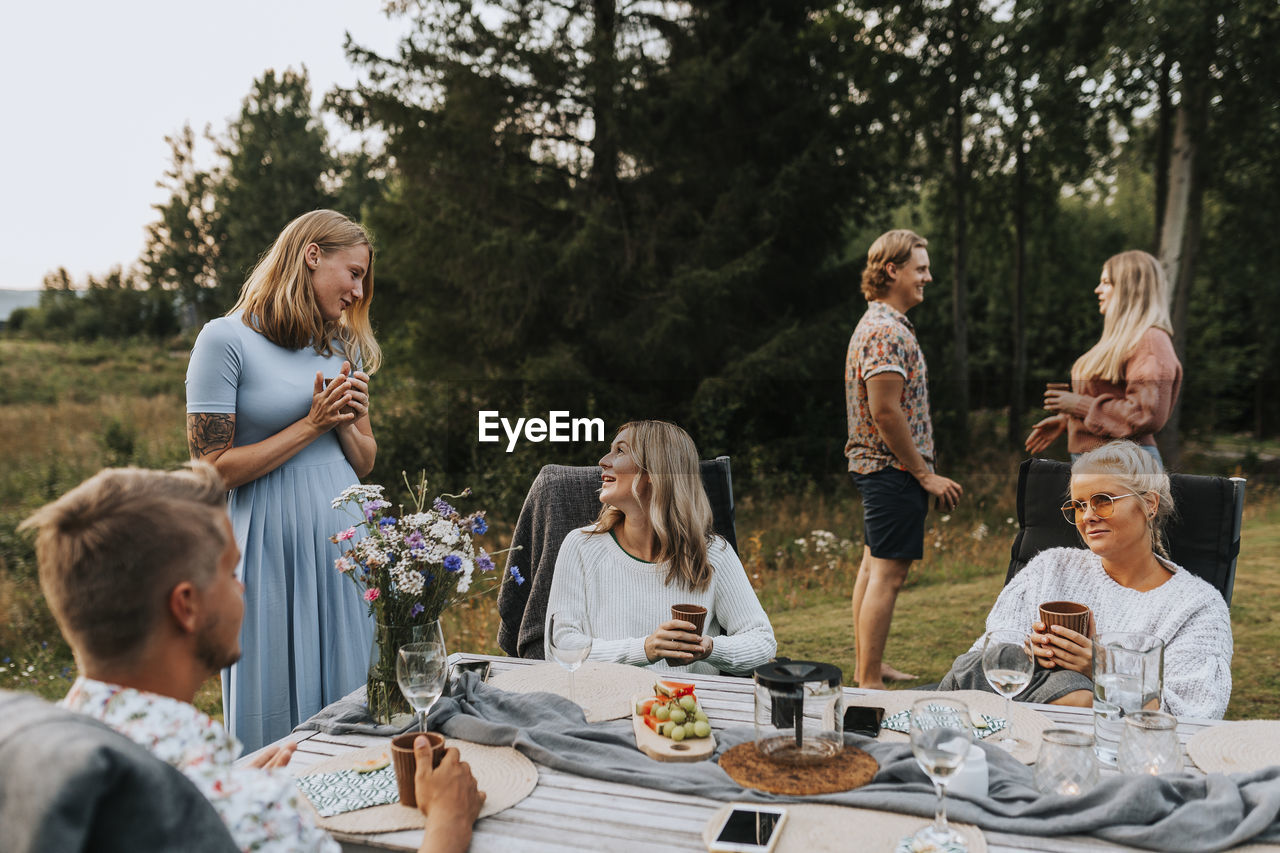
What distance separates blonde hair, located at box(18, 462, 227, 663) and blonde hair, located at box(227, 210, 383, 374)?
4.19 feet

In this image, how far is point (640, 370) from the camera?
8.40 meters

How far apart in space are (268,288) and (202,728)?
4.89 feet

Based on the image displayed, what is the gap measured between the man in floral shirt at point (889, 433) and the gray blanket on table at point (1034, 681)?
43.6 inches

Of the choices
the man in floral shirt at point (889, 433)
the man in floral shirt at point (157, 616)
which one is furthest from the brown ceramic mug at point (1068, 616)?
the man in floral shirt at point (157, 616)

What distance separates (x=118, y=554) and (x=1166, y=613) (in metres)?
2.27

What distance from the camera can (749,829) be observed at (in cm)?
130

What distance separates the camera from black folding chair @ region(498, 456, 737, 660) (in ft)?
9.20

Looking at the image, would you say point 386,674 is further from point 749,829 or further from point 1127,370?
point 1127,370

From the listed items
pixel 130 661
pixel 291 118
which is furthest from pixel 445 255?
pixel 291 118

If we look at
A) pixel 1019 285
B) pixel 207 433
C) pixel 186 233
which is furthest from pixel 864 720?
pixel 186 233

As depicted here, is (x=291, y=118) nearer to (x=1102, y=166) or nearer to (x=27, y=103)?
(x=27, y=103)

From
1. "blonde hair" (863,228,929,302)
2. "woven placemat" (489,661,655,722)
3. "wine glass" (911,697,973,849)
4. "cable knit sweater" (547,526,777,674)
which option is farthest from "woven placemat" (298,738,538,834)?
"blonde hair" (863,228,929,302)

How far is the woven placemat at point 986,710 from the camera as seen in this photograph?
1616 mm

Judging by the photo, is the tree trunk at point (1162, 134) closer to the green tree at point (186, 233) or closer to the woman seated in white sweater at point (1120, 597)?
the woman seated in white sweater at point (1120, 597)
